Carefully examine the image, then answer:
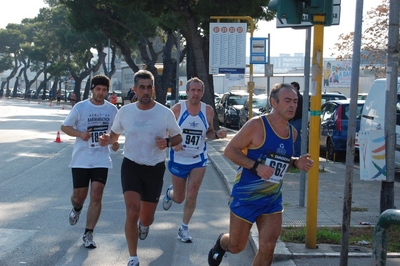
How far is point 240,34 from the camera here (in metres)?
23.1

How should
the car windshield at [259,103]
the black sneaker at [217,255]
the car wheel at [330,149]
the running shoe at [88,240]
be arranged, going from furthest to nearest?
the car windshield at [259,103], the car wheel at [330,149], the running shoe at [88,240], the black sneaker at [217,255]

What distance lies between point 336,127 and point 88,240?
11.4m

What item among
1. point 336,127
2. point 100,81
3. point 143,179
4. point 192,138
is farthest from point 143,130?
point 336,127

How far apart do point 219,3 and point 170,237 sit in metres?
18.0

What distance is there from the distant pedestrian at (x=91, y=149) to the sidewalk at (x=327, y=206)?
1.91 m

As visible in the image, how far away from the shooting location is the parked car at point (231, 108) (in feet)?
107

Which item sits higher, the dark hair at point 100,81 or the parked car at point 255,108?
the dark hair at point 100,81

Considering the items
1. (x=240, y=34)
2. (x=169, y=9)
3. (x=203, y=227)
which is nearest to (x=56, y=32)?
(x=169, y=9)

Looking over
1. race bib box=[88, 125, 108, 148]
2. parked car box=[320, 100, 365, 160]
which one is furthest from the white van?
race bib box=[88, 125, 108, 148]

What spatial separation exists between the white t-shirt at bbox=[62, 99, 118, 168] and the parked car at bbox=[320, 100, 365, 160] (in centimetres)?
1062

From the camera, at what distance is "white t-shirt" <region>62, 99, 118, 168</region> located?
7500 millimetres

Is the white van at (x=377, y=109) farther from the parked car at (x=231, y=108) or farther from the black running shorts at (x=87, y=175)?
the parked car at (x=231, y=108)

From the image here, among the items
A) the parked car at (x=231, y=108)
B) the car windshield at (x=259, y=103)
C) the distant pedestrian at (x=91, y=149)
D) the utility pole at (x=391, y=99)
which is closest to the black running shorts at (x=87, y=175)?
the distant pedestrian at (x=91, y=149)

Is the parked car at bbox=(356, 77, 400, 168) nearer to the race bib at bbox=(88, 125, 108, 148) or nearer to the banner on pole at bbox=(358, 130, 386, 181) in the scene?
the banner on pole at bbox=(358, 130, 386, 181)
